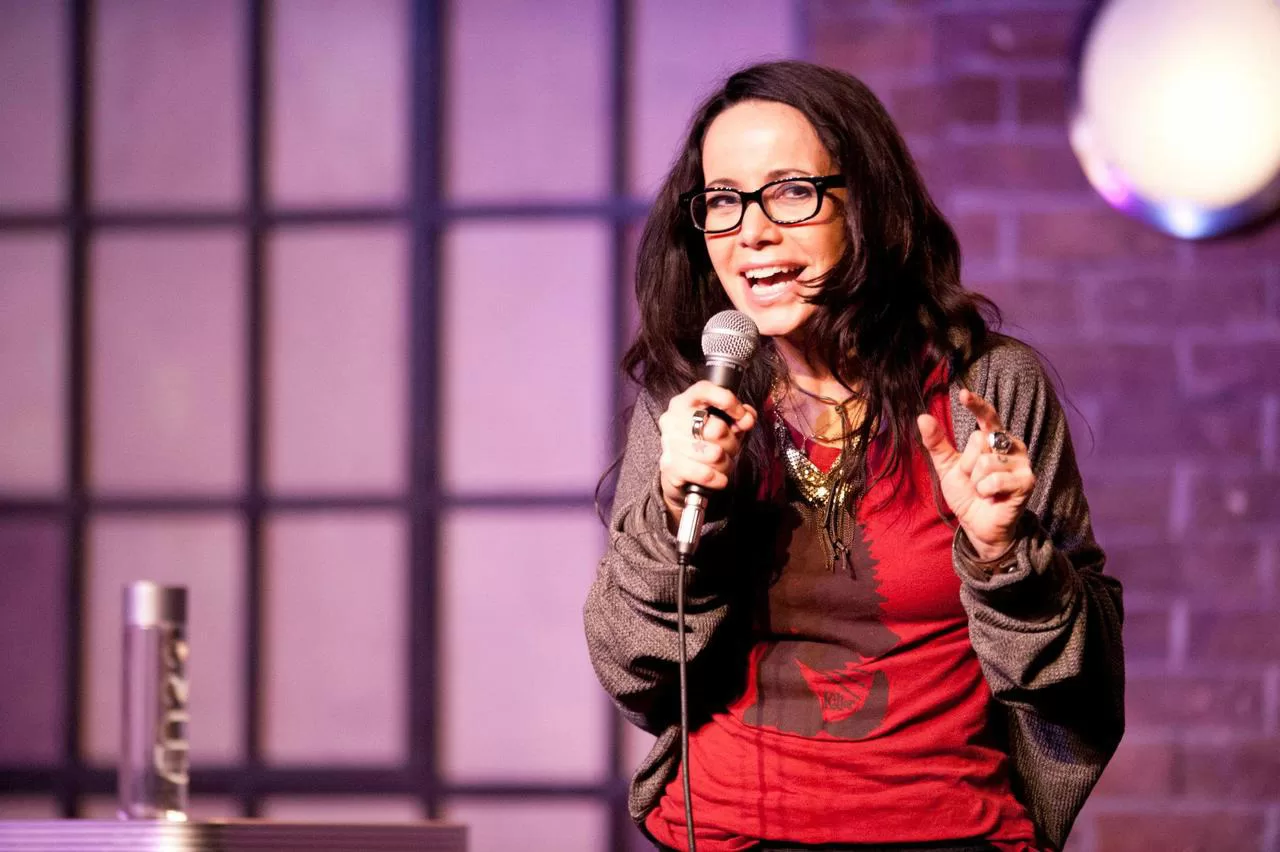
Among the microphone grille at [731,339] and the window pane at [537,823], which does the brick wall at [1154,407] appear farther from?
A: the microphone grille at [731,339]

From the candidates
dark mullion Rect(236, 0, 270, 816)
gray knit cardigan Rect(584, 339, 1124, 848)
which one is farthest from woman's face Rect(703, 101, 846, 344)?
dark mullion Rect(236, 0, 270, 816)

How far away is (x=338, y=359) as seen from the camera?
279cm

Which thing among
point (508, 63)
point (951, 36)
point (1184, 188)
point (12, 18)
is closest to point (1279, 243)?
point (1184, 188)

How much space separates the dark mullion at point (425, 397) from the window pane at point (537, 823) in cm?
9

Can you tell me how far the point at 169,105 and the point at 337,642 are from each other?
1.19 meters

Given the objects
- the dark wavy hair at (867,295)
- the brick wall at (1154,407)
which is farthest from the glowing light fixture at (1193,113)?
the dark wavy hair at (867,295)

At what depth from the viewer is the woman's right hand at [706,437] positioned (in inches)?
48.1

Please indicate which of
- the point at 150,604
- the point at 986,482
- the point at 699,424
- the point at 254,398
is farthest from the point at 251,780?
the point at 986,482

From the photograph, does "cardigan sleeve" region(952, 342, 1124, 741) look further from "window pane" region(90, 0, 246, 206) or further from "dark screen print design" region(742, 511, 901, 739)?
"window pane" region(90, 0, 246, 206)

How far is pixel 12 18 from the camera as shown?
9.45 feet

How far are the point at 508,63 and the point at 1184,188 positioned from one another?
4.40 ft

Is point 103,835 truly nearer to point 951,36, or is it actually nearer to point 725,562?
point 725,562

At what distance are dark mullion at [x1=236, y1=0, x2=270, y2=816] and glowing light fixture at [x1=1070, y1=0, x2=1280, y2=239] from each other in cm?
169

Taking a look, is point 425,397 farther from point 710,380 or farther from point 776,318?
point 710,380
